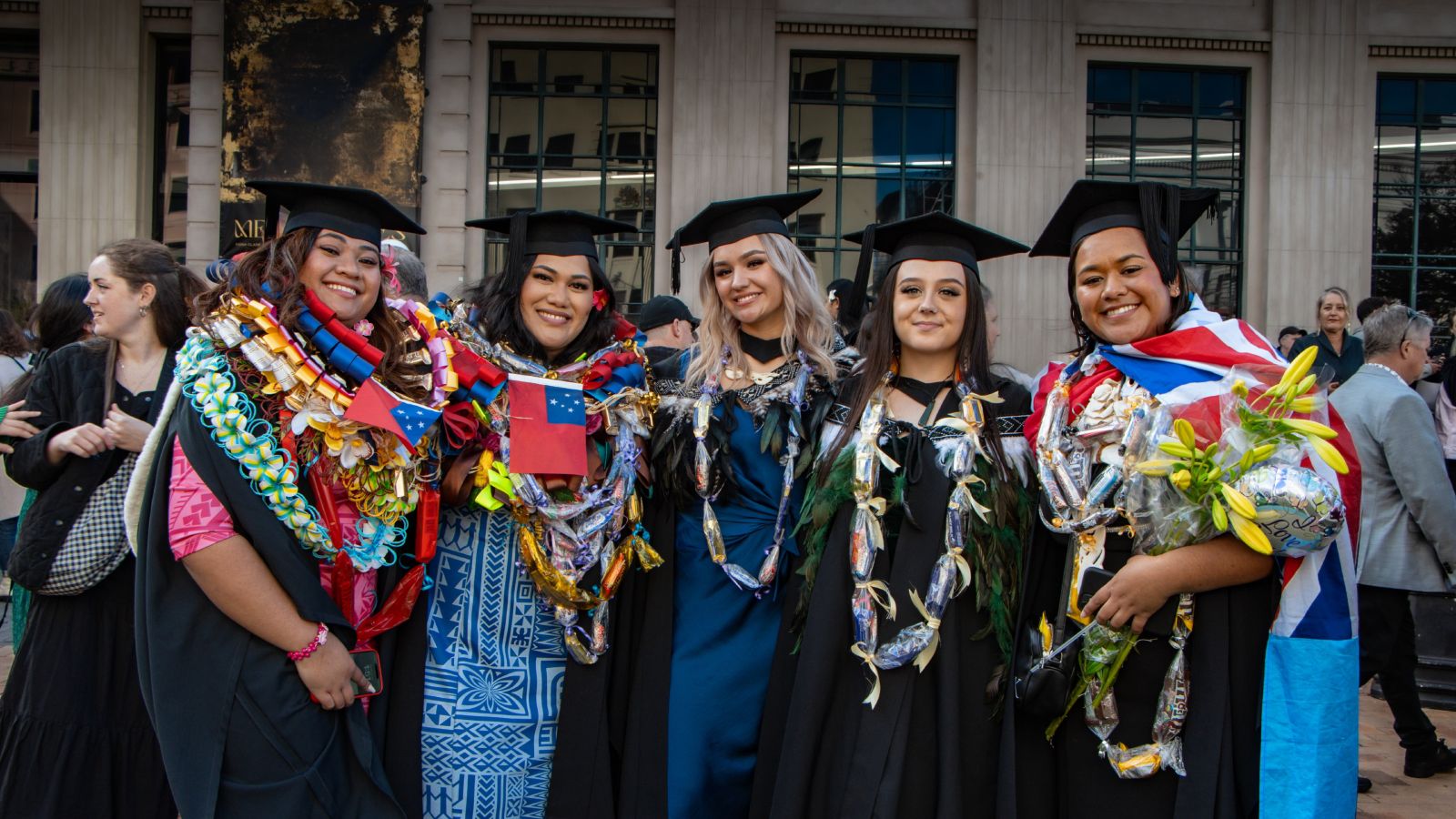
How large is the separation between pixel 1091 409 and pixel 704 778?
152 centimetres

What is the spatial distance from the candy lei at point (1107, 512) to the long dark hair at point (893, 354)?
30 cm

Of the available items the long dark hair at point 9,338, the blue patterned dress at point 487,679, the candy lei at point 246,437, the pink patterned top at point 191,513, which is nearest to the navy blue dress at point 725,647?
the blue patterned dress at point 487,679

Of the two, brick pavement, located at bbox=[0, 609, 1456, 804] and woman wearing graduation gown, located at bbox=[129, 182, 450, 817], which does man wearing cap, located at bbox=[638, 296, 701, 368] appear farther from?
brick pavement, located at bbox=[0, 609, 1456, 804]

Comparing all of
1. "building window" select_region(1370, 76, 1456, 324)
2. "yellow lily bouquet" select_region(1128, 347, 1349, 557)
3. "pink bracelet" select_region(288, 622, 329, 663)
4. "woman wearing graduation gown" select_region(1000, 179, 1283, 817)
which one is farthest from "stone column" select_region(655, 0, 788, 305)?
"yellow lily bouquet" select_region(1128, 347, 1349, 557)

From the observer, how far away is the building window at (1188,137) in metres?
10.9

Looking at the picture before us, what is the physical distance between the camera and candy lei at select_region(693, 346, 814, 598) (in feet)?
10.3

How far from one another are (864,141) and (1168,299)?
8.36 metres

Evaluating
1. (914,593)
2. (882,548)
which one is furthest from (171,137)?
(914,593)

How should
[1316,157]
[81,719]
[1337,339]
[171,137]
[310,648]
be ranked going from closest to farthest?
[310,648], [81,719], [1337,339], [1316,157], [171,137]

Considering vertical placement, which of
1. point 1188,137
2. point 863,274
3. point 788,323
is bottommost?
point 788,323

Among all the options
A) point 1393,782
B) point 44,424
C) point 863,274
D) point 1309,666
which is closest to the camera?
point 1309,666

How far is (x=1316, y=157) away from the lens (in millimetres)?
10633

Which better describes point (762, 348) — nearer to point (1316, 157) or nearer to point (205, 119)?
point (205, 119)

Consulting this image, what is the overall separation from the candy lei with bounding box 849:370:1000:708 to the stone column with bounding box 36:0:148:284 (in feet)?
32.9
